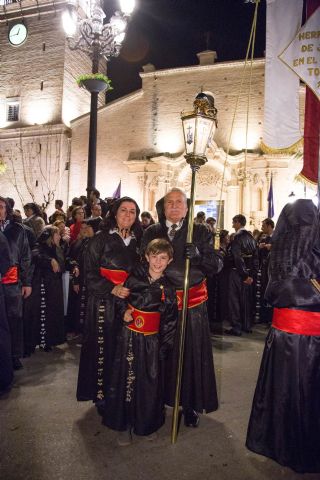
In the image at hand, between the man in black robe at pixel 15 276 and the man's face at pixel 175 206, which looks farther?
the man in black robe at pixel 15 276

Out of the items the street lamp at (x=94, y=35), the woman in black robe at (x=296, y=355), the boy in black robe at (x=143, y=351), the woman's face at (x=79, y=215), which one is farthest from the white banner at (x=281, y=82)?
the street lamp at (x=94, y=35)

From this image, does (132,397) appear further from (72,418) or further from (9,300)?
(9,300)

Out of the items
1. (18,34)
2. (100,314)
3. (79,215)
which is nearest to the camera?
(100,314)

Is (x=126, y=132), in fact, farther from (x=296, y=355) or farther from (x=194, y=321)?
(x=296, y=355)

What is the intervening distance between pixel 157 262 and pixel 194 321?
0.82 metres

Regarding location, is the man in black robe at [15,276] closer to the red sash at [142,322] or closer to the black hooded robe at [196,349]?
the black hooded robe at [196,349]

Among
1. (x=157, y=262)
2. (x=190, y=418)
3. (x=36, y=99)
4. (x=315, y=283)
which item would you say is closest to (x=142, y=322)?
(x=157, y=262)

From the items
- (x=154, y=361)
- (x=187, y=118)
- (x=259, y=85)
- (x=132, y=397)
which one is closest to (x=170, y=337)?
(x=154, y=361)

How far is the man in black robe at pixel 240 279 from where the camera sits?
7.72 meters

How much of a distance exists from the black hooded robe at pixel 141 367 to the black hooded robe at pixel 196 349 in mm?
343

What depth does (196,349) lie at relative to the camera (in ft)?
12.2

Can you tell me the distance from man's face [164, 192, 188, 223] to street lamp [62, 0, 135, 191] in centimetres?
665

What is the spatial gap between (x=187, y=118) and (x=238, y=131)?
16.6 meters

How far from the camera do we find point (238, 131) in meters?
19.2
